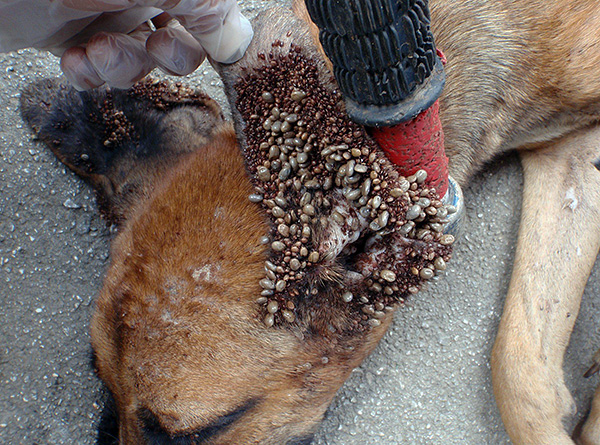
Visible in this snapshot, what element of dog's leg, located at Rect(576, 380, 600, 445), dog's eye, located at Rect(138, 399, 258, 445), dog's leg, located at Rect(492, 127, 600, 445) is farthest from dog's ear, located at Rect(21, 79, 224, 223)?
dog's leg, located at Rect(576, 380, 600, 445)

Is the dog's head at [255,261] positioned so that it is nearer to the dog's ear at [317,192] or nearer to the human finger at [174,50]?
the dog's ear at [317,192]

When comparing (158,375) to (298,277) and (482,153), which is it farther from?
(482,153)

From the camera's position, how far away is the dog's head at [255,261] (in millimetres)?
1389

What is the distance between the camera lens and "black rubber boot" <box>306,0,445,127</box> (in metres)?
1.01

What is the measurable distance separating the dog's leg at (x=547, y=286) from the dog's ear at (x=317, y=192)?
106 centimetres

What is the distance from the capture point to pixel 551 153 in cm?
237

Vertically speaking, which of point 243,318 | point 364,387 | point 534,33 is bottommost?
point 364,387

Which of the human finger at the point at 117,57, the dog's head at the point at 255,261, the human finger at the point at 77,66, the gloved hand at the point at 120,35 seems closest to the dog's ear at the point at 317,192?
the dog's head at the point at 255,261

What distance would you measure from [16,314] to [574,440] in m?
2.61

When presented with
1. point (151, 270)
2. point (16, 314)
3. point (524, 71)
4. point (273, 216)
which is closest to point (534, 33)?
point (524, 71)

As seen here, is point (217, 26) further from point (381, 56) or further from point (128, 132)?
point (128, 132)

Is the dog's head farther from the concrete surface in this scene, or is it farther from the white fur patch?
the white fur patch

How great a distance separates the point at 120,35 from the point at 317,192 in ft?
2.71

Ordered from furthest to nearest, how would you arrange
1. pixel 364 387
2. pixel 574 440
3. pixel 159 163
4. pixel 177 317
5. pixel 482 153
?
pixel 364 387 < pixel 574 440 < pixel 482 153 < pixel 159 163 < pixel 177 317
